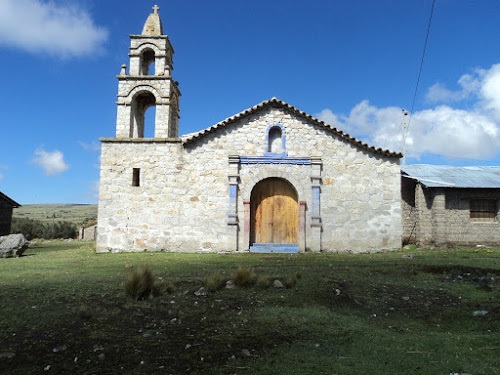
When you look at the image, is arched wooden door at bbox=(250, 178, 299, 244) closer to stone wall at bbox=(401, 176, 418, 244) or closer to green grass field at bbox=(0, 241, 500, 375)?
stone wall at bbox=(401, 176, 418, 244)

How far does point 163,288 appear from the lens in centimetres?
673

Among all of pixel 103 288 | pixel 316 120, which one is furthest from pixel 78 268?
pixel 316 120

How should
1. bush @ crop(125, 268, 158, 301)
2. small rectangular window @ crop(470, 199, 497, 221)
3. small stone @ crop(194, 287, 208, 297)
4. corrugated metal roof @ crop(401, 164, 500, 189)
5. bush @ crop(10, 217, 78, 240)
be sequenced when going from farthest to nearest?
bush @ crop(10, 217, 78, 240), small rectangular window @ crop(470, 199, 497, 221), corrugated metal roof @ crop(401, 164, 500, 189), small stone @ crop(194, 287, 208, 297), bush @ crop(125, 268, 158, 301)

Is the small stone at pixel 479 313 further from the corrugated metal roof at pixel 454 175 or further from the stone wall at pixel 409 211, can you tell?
the stone wall at pixel 409 211

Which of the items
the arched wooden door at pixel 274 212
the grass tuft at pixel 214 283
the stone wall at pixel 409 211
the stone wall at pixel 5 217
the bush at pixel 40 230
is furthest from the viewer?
the bush at pixel 40 230

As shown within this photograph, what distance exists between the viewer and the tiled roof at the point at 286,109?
15271mm

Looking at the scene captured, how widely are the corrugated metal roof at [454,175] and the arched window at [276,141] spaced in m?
5.96

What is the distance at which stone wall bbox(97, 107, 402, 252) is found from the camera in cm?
1497

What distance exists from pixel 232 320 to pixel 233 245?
30.8 feet

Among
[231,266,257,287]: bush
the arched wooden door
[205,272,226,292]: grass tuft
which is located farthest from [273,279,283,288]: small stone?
the arched wooden door

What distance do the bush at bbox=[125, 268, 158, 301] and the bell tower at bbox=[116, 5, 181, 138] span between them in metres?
9.57

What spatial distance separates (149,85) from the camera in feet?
51.7

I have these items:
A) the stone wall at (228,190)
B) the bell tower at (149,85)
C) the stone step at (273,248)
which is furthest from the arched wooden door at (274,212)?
the bell tower at (149,85)

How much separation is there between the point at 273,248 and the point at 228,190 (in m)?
2.84
